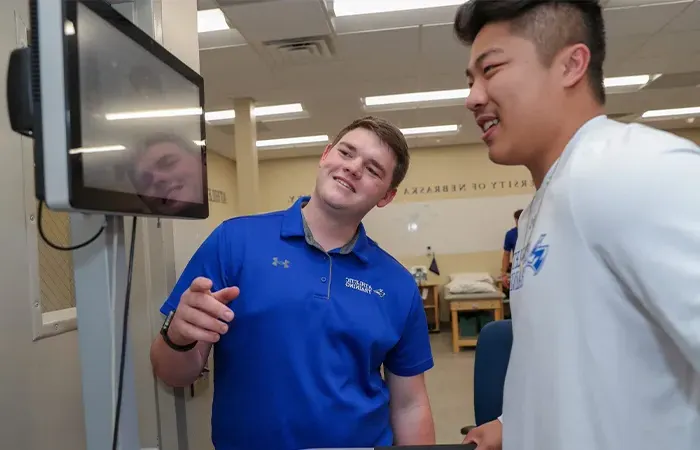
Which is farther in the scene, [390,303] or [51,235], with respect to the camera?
[390,303]

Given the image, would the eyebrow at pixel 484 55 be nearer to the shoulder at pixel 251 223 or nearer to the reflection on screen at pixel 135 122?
the reflection on screen at pixel 135 122

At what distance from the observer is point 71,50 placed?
584mm

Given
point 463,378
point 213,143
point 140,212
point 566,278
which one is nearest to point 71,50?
point 140,212

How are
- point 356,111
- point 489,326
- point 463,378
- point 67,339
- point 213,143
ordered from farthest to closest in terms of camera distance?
point 213,143, point 356,111, point 463,378, point 489,326, point 67,339

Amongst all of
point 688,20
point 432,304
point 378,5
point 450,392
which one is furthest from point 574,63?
point 432,304

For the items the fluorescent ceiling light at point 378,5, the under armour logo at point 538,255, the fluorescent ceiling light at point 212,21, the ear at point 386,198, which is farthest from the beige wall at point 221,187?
the under armour logo at point 538,255

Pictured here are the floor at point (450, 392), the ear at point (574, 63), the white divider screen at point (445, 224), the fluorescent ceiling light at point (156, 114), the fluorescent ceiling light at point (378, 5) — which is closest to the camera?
the fluorescent ceiling light at point (156, 114)

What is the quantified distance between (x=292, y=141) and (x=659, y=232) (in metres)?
6.30

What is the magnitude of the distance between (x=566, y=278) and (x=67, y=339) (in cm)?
108

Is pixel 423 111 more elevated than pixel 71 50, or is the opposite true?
pixel 423 111

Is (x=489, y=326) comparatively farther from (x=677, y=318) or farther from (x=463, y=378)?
(x=463, y=378)

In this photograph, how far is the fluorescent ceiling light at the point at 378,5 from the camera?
2.95 metres

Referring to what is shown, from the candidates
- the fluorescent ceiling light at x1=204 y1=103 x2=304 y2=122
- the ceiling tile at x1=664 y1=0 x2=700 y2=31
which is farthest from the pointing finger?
the fluorescent ceiling light at x1=204 y1=103 x2=304 y2=122

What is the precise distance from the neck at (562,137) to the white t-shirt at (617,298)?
75 millimetres
